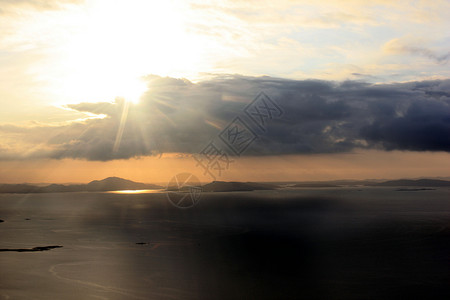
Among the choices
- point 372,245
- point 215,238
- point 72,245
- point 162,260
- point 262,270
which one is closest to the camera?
point 262,270

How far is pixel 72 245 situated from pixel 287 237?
38232 millimetres

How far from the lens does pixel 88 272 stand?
46062 millimetres

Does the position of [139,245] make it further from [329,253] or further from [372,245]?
[372,245]

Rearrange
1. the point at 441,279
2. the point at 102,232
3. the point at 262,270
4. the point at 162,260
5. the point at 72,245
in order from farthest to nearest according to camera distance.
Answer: the point at 102,232 < the point at 72,245 < the point at 162,260 < the point at 262,270 < the point at 441,279

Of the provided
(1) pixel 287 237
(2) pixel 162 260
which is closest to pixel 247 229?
(1) pixel 287 237

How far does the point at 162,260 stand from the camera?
51.9 metres

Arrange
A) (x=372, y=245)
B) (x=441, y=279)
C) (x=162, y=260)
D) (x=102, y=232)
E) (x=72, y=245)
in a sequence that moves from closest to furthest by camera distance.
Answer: (x=441, y=279) < (x=162, y=260) < (x=372, y=245) < (x=72, y=245) < (x=102, y=232)

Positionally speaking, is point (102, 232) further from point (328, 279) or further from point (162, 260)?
point (328, 279)

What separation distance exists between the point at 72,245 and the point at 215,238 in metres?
24.9

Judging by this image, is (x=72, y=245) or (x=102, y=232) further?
(x=102, y=232)

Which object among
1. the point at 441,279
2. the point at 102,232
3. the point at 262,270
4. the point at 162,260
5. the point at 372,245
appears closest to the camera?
the point at 441,279

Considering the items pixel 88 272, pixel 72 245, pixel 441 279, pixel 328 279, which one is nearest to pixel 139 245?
pixel 72 245

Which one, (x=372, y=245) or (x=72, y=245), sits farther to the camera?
(x=72, y=245)

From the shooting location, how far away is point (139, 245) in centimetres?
6475
